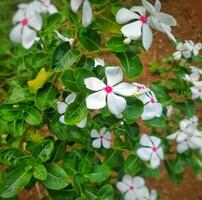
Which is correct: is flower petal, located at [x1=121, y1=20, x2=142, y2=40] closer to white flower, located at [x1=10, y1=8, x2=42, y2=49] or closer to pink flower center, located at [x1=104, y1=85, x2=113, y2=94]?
pink flower center, located at [x1=104, y1=85, x2=113, y2=94]

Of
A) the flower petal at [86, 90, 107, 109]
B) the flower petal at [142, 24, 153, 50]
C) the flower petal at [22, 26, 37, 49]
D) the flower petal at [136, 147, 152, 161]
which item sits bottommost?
the flower petal at [136, 147, 152, 161]

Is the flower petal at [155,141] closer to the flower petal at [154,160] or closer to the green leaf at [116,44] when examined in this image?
the flower petal at [154,160]

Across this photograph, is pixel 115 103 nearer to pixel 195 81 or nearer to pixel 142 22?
pixel 142 22

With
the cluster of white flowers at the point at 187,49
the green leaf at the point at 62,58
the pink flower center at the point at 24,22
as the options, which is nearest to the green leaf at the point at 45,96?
the green leaf at the point at 62,58

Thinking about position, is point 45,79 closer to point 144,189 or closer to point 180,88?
point 180,88

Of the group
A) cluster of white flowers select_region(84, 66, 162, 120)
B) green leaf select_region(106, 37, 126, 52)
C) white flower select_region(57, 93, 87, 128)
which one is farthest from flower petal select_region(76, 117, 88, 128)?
green leaf select_region(106, 37, 126, 52)

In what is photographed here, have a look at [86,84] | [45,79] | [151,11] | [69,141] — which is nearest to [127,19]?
[151,11]

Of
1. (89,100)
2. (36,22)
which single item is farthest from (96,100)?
(36,22)
